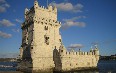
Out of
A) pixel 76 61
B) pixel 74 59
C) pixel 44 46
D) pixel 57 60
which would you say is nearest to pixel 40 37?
pixel 44 46

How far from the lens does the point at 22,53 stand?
5381 centimetres

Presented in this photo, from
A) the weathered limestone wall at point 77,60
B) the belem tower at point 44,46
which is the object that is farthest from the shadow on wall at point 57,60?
the weathered limestone wall at point 77,60

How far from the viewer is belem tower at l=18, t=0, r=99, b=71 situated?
4647 cm

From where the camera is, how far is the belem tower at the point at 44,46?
152 feet

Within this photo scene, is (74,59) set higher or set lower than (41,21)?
lower

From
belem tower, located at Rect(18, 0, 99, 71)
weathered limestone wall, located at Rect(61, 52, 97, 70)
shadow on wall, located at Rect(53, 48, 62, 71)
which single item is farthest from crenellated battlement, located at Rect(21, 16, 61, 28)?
weathered limestone wall, located at Rect(61, 52, 97, 70)

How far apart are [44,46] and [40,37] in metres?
2.70

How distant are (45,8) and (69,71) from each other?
19055 mm

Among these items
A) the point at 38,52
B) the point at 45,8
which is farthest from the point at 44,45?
the point at 45,8

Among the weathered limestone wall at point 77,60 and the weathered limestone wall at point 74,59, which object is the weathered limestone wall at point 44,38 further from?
the weathered limestone wall at point 77,60

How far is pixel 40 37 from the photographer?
4753 centimetres

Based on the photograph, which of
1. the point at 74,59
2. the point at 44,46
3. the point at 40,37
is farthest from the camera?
the point at 74,59

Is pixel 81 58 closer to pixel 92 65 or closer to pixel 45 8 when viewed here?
pixel 92 65

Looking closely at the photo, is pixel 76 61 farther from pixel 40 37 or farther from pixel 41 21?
pixel 41 21
